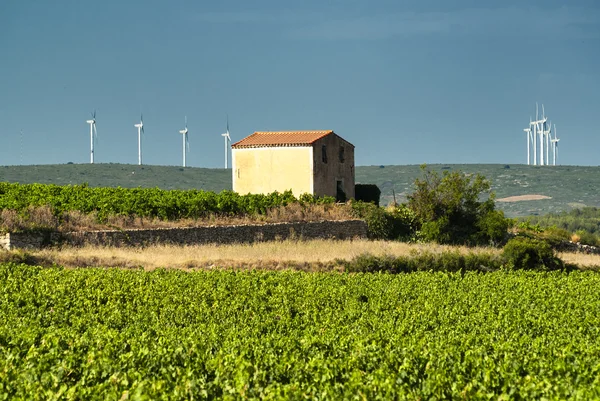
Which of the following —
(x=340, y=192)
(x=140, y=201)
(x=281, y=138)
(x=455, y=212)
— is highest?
(x=281, y=138)

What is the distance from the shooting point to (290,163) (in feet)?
156

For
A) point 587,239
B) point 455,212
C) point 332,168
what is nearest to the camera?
point 455,212

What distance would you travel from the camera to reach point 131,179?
124 metres

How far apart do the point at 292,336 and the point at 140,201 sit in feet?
81.7

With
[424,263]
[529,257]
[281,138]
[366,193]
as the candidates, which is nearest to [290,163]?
[281,138]

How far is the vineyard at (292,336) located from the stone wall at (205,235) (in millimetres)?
6490

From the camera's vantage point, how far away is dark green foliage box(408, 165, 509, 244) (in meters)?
44.7

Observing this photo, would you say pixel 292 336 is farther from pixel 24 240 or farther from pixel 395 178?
pixel 395 178

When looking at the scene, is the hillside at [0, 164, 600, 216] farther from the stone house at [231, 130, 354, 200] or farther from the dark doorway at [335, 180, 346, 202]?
the dark doorway at [335, 180, 346, 202]

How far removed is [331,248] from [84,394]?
25.2 m

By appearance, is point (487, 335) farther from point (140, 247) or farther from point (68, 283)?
point (140, 247)

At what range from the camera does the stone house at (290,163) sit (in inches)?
1854

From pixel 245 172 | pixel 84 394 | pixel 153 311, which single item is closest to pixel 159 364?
pixel 84 394

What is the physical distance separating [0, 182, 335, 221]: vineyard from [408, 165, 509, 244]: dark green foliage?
202 inches
